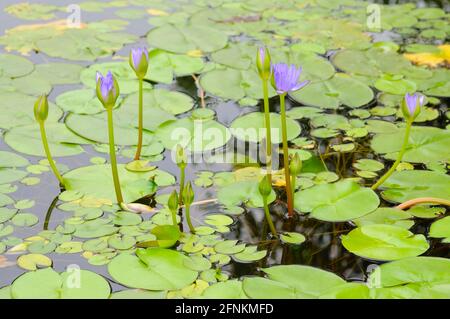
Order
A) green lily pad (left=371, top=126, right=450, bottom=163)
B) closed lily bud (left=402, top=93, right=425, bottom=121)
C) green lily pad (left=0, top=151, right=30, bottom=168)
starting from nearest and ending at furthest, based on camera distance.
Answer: closed lily bud (left=402, top=93, right=425, bottom=121), green lily pad (left=0, top=151, right=30, bottom=168), green lily pad (left=371, top=126, right=450, bottom=163)

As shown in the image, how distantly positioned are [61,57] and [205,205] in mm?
1359

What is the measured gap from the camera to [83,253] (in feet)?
6.56

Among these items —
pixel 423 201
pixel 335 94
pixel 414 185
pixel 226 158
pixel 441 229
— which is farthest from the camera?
pixel 335 94

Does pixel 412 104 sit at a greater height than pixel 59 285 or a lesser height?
greater

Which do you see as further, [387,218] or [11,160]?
[11,160]

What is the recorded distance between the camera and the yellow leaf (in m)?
3.42

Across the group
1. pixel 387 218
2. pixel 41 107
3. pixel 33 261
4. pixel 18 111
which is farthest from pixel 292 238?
pixel 18 111

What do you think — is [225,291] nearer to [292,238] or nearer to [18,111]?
[292,238]

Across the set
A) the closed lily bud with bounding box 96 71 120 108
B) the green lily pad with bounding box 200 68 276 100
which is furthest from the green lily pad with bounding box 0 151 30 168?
the green lily pad with bounding box 200 68 276 100

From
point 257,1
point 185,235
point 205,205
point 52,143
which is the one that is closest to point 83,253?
point 185,235

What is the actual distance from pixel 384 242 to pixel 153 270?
2.23 ft

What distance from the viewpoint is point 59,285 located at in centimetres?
185

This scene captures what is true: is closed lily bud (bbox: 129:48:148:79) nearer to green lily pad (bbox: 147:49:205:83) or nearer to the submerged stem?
green lily pad (bbox: 147:49:205:83)
